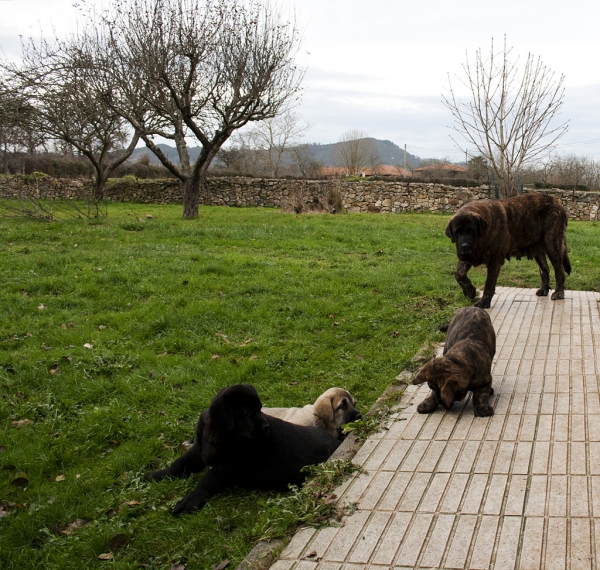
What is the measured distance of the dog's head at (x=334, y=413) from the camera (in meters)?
5.40

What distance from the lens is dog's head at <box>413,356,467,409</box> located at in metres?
5.03

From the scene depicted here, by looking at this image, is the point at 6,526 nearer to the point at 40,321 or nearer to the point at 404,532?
the point at 404,532

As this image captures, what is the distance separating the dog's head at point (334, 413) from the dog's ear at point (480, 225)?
13.8 feet

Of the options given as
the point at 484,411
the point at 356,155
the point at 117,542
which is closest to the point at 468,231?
the point at 484,411

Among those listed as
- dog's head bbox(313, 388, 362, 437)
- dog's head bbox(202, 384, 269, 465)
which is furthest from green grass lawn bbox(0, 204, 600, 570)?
dog's head bbox(313, 388, 362, 437)

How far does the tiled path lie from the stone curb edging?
0.26 feet

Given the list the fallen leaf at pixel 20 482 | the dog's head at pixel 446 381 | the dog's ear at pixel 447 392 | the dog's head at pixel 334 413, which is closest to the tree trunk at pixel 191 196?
the dog's head at pixel 334 413

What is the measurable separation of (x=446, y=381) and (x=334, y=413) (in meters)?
1.06

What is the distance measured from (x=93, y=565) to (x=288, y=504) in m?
1.29

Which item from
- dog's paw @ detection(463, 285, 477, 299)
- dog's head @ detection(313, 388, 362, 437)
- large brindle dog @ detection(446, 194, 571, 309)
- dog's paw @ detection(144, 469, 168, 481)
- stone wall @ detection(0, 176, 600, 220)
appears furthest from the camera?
stone wall @ detection(0, 176, 600, 220)

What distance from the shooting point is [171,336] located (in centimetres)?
838

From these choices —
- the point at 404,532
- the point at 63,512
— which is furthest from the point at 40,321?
the point at 404,532

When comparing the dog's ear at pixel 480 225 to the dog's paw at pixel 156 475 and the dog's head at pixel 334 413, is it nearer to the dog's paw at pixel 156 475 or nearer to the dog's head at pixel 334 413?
the dog's head at pixel 334 413

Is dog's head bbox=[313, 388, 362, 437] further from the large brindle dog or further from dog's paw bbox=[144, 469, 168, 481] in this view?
the large brindle dog
